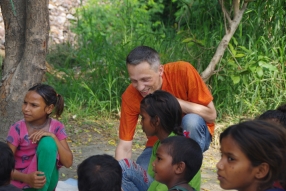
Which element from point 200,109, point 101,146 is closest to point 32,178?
point 200,109

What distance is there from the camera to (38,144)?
3857 mm

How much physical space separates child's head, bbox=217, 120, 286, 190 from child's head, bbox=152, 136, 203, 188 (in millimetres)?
470

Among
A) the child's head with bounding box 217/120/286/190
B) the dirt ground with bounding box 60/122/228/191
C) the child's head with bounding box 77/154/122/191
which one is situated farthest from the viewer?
the dirt ground with bounding box 60/122/228/191

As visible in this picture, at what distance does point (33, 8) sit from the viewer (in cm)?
523

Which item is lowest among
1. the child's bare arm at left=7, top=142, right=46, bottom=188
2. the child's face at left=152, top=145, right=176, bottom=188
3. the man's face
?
the child's bare arm at left=7, top=142, right=46, bottom=188

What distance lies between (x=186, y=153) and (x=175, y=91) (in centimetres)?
113

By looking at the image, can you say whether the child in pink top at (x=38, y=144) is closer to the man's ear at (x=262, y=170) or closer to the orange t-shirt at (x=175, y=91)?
the orange t-shirt at (x=175, y=91)

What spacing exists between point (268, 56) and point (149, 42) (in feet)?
4.98

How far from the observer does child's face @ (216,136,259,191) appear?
2.62 m

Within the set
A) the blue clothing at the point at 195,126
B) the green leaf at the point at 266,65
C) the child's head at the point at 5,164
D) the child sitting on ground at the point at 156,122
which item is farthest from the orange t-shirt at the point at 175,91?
the green leaf at the point at 266,65

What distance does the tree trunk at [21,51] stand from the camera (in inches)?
207

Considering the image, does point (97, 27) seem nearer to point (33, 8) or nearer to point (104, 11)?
point (104, 11)

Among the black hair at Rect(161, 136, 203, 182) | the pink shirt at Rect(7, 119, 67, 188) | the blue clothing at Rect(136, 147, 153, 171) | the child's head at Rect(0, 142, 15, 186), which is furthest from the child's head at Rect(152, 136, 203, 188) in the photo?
the pink shirt at Rect(7, 119, 67, 188)

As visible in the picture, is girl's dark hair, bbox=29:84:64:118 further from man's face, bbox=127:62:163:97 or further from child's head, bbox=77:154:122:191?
child's head, bbox=77:154:122:191
